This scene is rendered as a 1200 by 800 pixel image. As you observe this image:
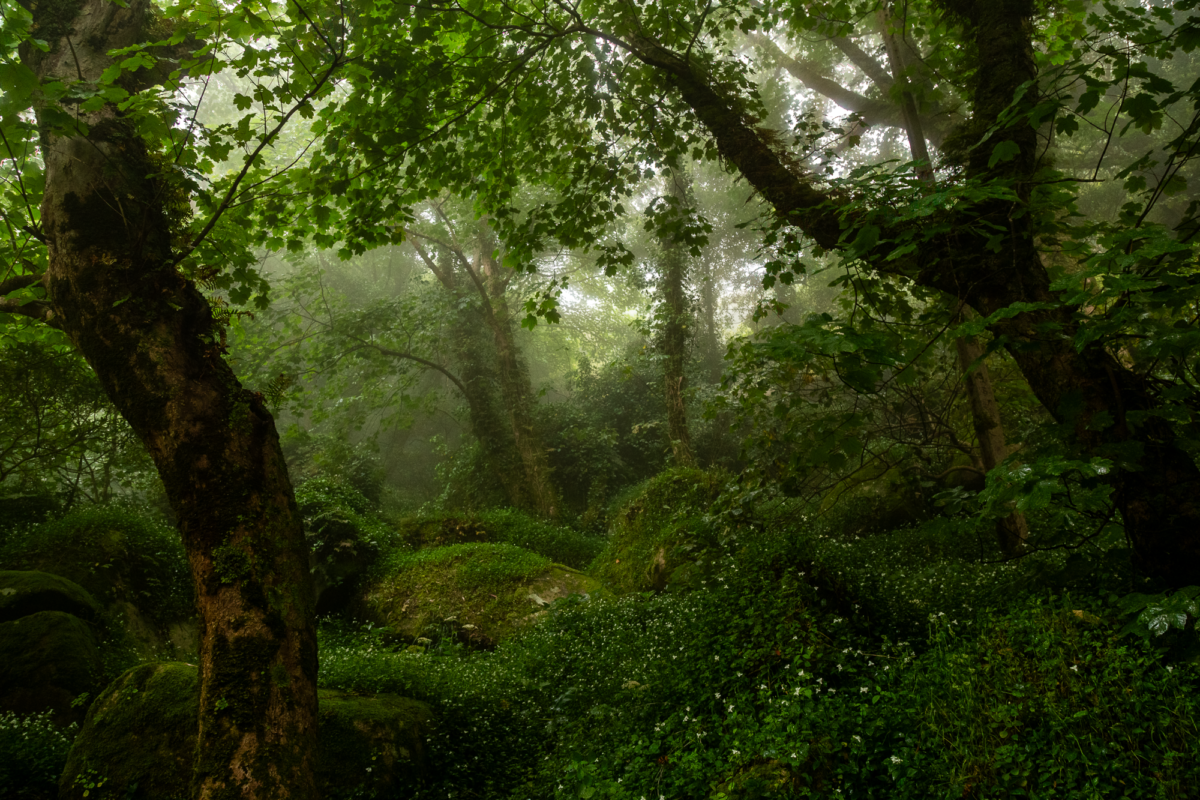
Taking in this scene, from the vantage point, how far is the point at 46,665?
17.7ft

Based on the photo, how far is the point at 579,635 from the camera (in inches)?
248

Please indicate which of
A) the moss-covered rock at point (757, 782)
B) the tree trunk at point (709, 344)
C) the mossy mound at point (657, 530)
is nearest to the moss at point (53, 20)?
the moss-covered rock at point (757, 782)

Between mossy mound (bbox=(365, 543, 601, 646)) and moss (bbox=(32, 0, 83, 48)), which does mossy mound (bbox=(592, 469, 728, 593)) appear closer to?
mossy mound (bbox=(365, 543, 601, 646))

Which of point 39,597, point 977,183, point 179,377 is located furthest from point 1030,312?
point 39,597

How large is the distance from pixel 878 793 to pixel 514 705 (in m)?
3.15

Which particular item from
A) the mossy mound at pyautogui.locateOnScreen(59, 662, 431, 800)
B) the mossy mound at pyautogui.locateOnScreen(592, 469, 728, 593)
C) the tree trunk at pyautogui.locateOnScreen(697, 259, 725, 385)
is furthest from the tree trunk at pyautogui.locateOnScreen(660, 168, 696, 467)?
the tree trunk at pyautogui.locateOnScreen(697, 259, 725, 385)

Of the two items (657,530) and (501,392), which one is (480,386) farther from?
(657,530)

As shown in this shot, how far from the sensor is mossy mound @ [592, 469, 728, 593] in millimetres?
7953

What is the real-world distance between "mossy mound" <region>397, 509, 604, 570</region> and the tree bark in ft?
29.0

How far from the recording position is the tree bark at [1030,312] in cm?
296

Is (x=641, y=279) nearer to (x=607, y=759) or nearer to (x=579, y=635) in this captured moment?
(x=579, y=635)

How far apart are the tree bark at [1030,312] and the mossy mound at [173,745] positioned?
4495mm

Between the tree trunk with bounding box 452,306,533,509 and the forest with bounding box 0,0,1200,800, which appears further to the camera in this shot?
the tree trunk with bounding box 452,306,533,509

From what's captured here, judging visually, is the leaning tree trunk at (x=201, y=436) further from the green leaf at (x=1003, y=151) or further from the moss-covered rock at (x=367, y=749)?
the green leaf at (x=1003, y=151)
